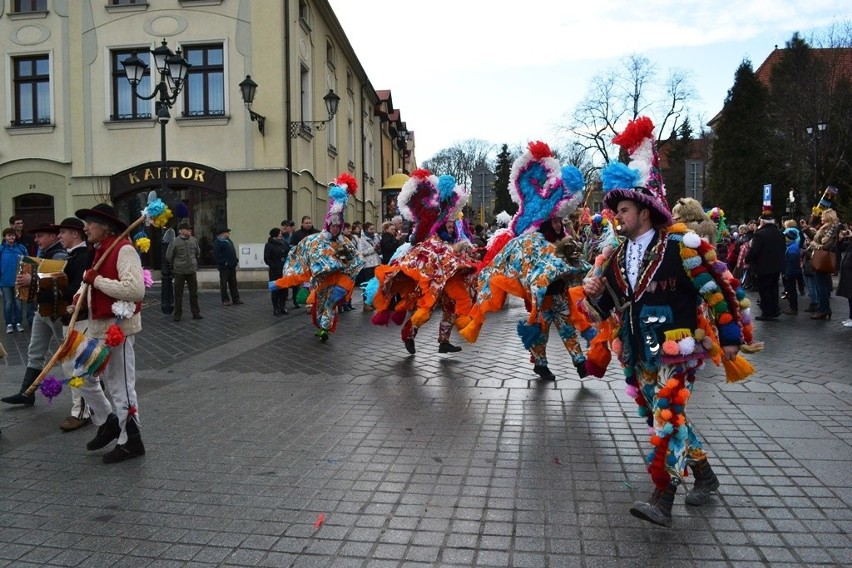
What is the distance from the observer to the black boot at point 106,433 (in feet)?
16.4

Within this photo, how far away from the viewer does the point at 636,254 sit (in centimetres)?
389

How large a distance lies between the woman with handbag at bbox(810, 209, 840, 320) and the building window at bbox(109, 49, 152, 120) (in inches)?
683

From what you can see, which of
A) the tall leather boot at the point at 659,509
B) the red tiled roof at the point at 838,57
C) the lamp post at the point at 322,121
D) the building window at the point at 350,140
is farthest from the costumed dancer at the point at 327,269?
the red tiled roof at the point at 838,57

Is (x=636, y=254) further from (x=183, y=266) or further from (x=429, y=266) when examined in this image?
(x=183, y=266)

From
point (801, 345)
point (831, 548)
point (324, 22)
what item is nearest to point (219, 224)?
point (324, 22)

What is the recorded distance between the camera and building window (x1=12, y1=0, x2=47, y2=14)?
2036cm

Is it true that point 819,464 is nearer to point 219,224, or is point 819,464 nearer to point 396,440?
point 396,440

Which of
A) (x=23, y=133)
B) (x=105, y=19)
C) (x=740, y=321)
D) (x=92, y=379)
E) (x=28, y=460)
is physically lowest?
(x=28, y=460)

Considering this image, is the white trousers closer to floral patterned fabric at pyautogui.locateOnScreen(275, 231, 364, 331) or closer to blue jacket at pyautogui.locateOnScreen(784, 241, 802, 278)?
floral patterned fabric at pyautogui.locateOnScreen(275, 231, 364, 331)

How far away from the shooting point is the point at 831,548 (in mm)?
3307

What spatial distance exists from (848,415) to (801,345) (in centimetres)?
380

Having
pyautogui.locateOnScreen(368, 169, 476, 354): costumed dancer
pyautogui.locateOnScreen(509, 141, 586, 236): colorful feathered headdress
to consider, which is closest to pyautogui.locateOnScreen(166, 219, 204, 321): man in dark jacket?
pyautogui.locateOnScreen(368, 169, 476, 354): costumed dancer

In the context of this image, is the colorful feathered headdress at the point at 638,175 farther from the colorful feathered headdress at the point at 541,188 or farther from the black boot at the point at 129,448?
the black boot at the point at 129,448

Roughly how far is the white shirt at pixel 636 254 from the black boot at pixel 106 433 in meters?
3.71
